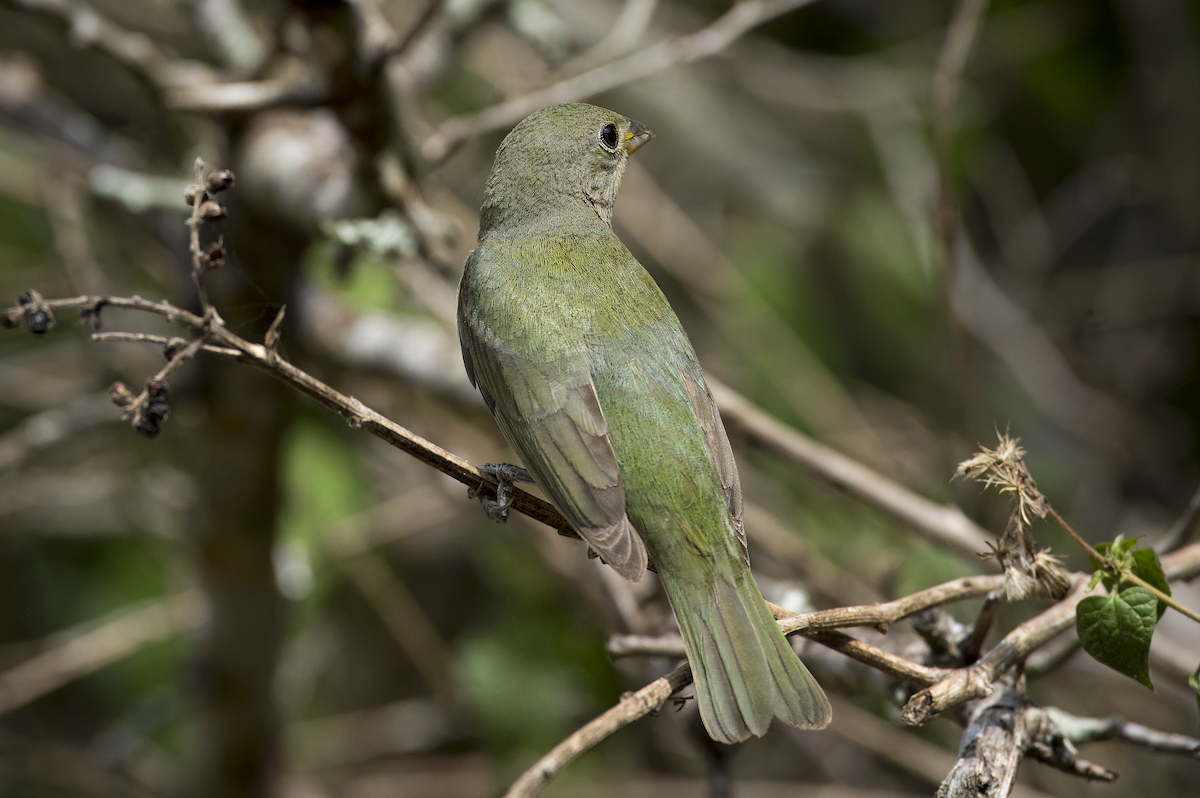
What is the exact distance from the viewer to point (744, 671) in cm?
199

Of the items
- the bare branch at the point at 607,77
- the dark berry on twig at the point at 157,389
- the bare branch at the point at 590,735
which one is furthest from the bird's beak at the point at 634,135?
the bare branch at the point at 590,735

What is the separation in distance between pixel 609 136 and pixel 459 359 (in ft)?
2.67

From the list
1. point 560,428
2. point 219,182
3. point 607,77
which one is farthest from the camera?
Answer: point 607,77

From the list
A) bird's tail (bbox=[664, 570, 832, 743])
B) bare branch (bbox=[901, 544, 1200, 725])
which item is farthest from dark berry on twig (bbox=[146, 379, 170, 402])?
bare branch (bbox=[901, 544, 1200, 725])

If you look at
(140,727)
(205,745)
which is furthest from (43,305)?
(140,727)

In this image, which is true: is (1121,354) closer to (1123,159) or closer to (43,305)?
(1123,159)

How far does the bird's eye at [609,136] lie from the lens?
109 inches

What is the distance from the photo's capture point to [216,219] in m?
1.77

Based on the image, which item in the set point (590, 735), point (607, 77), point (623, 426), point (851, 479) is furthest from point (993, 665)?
point (607, 77)

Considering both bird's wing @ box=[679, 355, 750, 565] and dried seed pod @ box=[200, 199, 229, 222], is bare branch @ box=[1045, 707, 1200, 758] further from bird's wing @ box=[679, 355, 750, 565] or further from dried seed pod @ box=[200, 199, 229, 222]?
dried seed pod @ box=[200, 199, 229, 222]

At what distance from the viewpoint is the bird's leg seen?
2.11 m

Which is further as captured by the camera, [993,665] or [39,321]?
[993,665]

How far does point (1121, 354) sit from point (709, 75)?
9.95ft

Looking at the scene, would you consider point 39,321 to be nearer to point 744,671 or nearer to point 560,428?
point 560,428
